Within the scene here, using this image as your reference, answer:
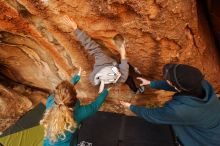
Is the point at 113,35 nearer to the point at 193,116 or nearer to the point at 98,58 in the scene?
the point at 98,58

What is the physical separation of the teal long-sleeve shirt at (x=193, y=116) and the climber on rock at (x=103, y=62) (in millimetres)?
501

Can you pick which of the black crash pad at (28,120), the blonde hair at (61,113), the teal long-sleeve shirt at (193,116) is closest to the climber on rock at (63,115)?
the blonde hair at (61,113)

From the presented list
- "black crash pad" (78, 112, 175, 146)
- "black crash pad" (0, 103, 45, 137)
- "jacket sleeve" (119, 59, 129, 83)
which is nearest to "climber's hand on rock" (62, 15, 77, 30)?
"jacket sleeve" (119, 59, 129, 83)

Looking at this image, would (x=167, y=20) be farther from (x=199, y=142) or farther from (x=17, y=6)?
(x=17, y=6)

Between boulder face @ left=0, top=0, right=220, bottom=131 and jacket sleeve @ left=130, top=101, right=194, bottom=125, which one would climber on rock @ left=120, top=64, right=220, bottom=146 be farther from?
boulder face @ left=0, top=0, right=220, bottom=131

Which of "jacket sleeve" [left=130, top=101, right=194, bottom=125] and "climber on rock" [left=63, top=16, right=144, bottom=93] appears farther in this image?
"climber on rock" [left=63, top=16, right=144, bottom=93]

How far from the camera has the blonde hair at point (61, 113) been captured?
3.00m

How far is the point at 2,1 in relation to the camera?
132 inches

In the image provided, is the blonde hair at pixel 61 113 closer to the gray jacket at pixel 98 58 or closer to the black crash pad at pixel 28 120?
the gray jacket at pixel 98 58

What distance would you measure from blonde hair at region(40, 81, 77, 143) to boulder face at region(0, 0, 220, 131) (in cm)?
75

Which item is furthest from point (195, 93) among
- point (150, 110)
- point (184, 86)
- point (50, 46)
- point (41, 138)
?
point (41, 138)

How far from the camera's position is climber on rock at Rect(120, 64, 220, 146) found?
2.71 meters

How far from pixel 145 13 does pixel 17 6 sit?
1.27 m

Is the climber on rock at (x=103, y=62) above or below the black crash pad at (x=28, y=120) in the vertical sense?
above
